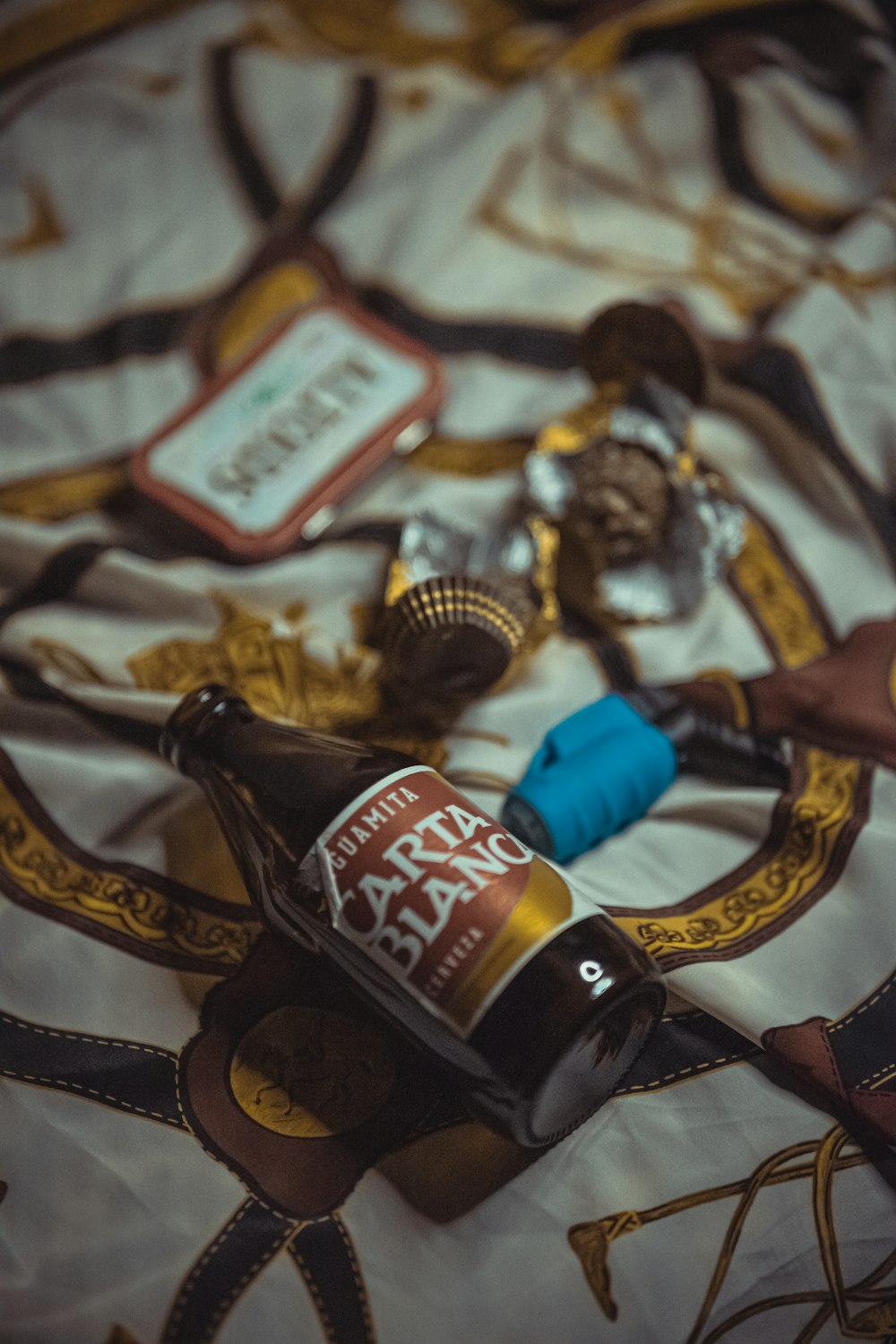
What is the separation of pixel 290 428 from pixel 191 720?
305 mm

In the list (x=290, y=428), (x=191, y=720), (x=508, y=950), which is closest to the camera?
(x=508, y=950)

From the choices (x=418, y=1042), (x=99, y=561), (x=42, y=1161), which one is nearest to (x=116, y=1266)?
(x=42, y=1161)

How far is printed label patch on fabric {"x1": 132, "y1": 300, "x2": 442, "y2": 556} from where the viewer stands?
80 centimetres

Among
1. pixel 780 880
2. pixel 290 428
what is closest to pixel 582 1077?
pixel 780 880

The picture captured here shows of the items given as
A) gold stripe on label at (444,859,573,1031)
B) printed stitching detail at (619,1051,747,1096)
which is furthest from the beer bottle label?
printed stitching detail at (619,1051,747,1096)

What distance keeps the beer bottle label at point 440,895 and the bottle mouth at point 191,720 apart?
0.37 feet

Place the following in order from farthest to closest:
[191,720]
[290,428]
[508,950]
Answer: [290,428] → [191,720] → [508,950]

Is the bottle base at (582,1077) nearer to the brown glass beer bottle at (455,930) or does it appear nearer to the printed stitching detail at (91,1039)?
the brown glass beer bottle at (455,930)

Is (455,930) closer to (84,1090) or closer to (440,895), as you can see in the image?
(440,895)

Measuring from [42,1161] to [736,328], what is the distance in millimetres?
806

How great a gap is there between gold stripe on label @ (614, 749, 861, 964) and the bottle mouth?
0.26 m

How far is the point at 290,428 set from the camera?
83 centimetres

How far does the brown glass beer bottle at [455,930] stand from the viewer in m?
0.50

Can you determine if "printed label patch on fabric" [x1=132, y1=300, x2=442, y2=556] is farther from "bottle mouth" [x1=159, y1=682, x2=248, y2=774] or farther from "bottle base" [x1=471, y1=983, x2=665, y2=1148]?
"bottle base" [x1=471, y1=983, x2=665, y2=1148]
